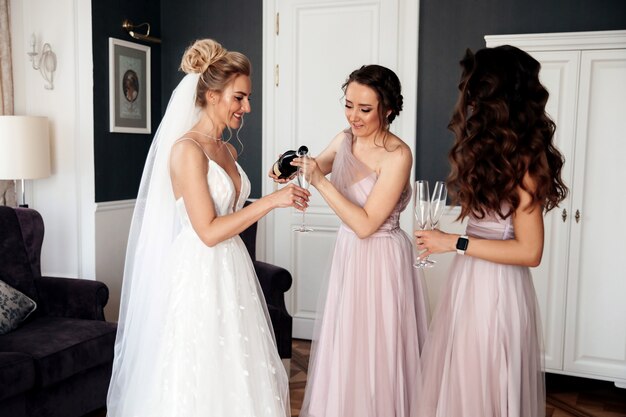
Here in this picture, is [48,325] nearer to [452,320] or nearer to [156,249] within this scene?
[156,249]

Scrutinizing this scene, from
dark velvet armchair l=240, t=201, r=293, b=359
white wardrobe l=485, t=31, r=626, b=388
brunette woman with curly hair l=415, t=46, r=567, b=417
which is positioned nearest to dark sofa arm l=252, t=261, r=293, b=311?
dark velvet armchair l=240, t=201, r=293, b=359

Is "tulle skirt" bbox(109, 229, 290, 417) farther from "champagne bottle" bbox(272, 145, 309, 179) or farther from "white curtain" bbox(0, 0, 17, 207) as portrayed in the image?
"white curtain" bbox(0, 0, 17, 207)

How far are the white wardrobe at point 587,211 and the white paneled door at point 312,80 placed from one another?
0.95 metres

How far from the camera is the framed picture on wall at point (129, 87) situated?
14.7 ft

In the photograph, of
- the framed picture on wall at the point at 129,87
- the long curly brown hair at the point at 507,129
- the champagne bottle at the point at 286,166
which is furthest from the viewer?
the framed picture on wall at the point at 129,87

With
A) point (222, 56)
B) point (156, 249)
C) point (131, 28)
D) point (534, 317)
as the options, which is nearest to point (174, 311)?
point (156, 249)

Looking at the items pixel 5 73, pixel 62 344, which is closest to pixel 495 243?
pixel 62 344

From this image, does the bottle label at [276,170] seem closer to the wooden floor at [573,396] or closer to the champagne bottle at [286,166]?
the champagne bottle at [286,166]

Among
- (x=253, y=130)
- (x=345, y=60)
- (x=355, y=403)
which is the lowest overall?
(x=355, y=403)

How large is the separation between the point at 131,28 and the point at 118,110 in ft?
2.08

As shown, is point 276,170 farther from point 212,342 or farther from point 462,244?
point 462,244

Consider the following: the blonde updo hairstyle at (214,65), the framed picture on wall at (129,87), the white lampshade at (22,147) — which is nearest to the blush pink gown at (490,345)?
the blonde updo hairstyle at (214,65)

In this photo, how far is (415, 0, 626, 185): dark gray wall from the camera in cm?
409

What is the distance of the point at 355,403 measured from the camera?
2.44m
